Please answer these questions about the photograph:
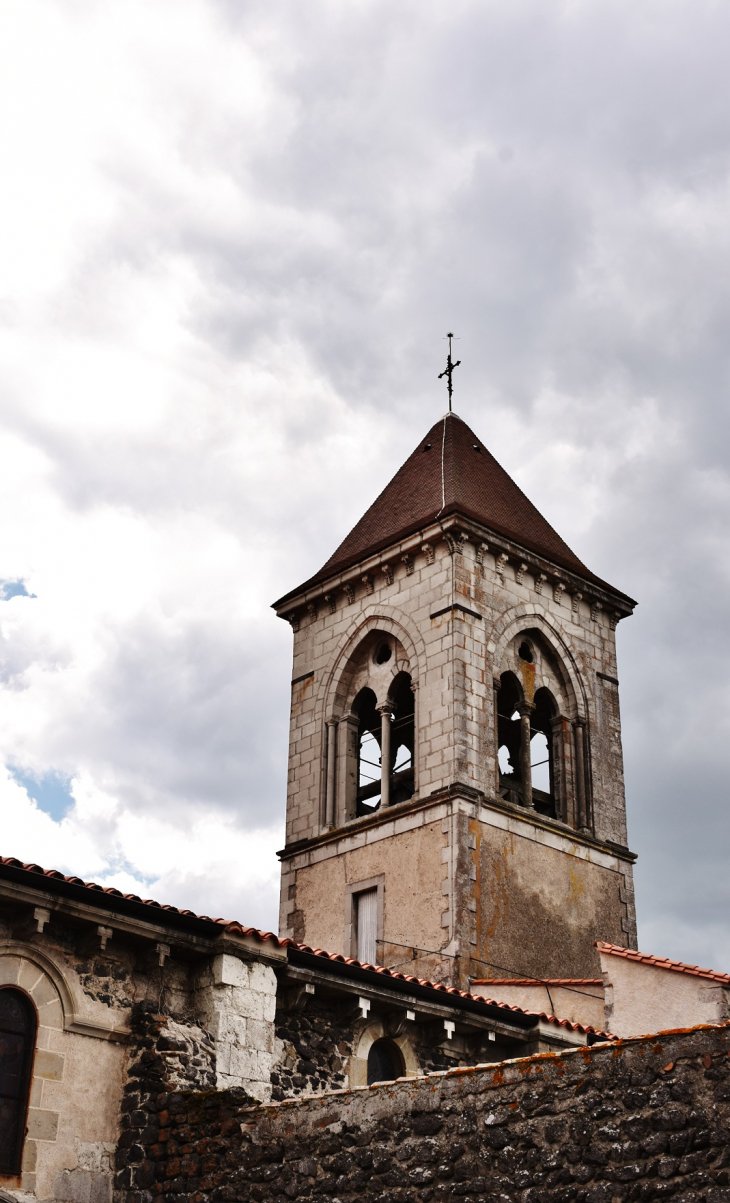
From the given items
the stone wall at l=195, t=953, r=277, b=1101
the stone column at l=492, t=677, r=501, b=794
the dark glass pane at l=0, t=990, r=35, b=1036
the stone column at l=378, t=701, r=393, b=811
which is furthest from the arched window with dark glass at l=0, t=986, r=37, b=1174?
the stone column at l=492, t=677, r=501, b=794

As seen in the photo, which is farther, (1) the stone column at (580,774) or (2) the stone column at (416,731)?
(1) the stone column at (580,774)

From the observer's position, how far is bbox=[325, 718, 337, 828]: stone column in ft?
72.2

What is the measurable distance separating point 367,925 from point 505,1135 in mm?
12474

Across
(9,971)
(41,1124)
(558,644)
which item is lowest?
(41,1124)

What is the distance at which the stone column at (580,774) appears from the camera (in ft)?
71.1

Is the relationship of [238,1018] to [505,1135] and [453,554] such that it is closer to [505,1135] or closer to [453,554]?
[505,1135]

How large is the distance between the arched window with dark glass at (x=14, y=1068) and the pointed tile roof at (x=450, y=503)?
1236 centimetres

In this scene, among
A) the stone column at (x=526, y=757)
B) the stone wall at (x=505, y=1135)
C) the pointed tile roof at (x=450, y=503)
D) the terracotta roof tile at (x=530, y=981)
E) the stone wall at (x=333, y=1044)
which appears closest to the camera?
the stone wall at (x=505, y=1135)

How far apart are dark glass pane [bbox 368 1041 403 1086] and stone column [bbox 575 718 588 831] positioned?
28.6ft

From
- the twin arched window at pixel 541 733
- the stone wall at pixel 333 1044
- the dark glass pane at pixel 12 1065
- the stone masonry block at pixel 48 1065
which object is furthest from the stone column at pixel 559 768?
the dark glass pane at pixel 12 1065

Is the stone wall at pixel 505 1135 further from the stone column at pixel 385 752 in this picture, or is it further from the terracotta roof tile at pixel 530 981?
the stone column at pixel 385 752

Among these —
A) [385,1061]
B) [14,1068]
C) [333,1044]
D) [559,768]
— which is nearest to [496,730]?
[559,768]

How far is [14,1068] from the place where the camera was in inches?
430

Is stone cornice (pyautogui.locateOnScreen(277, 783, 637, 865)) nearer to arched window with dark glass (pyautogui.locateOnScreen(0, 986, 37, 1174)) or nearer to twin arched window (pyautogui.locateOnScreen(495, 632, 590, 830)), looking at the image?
twin arched window (pyautogui.locateOnScreen(495, 632, 590, 830))
